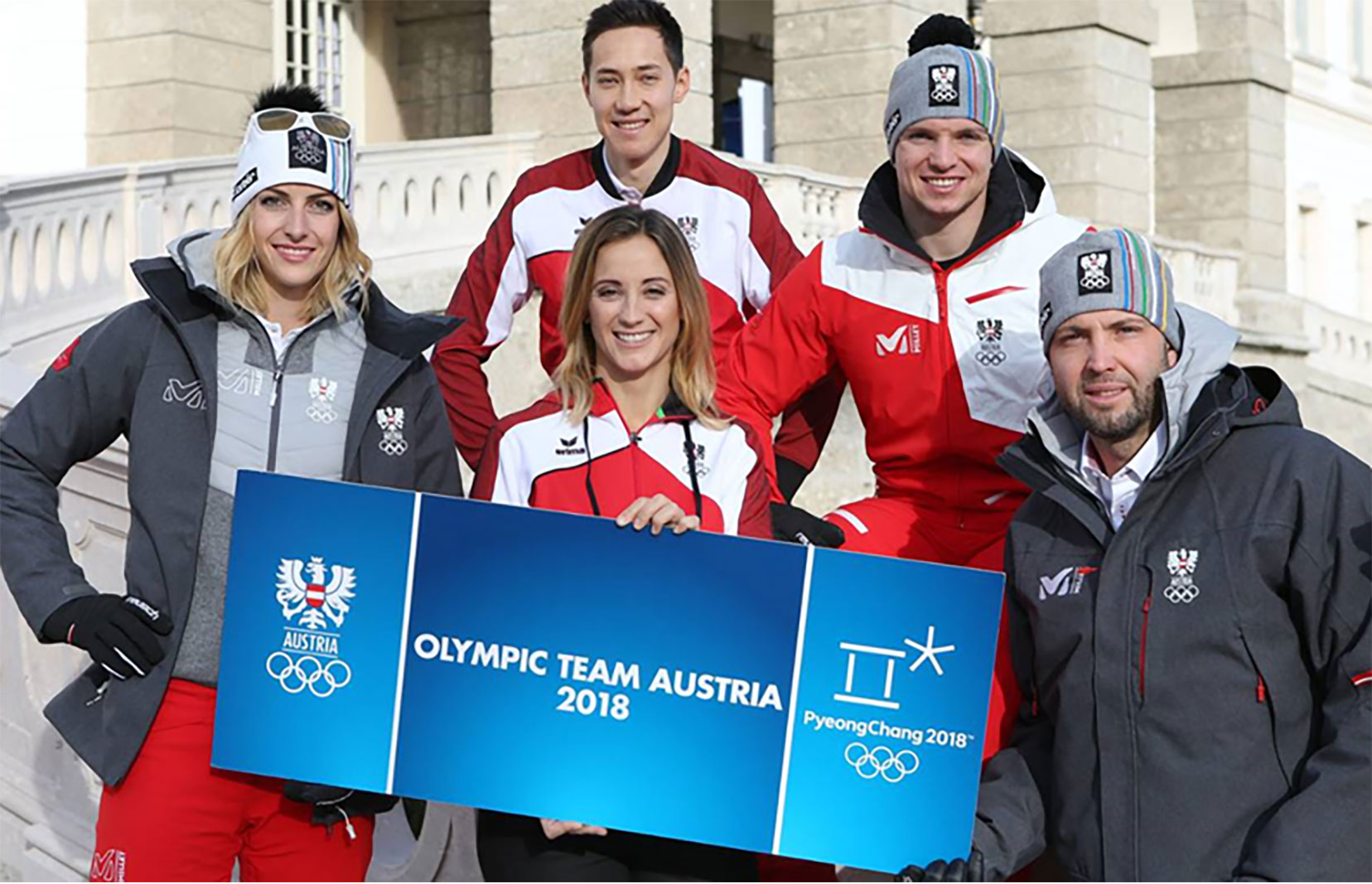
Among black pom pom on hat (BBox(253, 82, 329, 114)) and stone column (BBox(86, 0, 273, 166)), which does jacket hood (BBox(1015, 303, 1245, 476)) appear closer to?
black pom pom on hat (BBox(253, 82, 329, 114))

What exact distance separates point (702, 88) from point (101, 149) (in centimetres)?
587

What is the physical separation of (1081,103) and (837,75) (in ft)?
15.3

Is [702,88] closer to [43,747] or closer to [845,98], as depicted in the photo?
[845,98]

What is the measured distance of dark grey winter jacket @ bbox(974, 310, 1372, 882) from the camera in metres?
3.62

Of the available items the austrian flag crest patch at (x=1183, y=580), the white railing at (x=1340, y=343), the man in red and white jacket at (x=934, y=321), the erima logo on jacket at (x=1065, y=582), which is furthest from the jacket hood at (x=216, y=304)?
the white railing at (x=1340, y=343)

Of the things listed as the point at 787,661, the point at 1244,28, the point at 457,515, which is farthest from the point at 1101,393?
the point at 1244,28

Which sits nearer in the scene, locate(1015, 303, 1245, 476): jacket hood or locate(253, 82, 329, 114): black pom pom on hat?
locate(1015, 303, 1245, 476): jacket hood

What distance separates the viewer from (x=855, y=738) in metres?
3.95

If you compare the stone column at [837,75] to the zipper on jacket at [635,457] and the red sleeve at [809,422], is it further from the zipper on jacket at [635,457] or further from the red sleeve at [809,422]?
the zipper on jacket at [635,457]

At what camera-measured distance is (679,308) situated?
4.30 meters

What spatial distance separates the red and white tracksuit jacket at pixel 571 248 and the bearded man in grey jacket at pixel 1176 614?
72.4 inches

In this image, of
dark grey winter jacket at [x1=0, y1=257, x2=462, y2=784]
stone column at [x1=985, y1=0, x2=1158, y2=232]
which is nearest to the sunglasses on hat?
dark grey winter jacket at [x1=0, y1=257, x2=462, y2=784]

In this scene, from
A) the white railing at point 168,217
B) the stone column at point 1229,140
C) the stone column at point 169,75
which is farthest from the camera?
the stone column at point 1229,140

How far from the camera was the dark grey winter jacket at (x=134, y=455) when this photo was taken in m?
4.06
